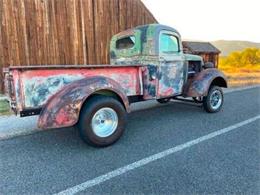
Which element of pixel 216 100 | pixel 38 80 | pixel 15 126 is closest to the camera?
pixel 38 80

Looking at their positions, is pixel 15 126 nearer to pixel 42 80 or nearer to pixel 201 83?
pixel 42 80

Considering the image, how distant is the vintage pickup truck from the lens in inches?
144

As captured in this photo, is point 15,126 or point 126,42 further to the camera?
point 126,42

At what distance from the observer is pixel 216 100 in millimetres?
6645

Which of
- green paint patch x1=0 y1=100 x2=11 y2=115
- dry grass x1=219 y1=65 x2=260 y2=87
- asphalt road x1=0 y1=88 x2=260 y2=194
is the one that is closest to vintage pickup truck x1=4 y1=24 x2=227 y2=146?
asphalt road x1=0 y1=88 x2=260 y2=194

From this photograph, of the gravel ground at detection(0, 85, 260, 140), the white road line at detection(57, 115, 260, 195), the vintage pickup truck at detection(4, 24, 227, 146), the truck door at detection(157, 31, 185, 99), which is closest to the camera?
the white road line at detection(57, 115, 260, 195)

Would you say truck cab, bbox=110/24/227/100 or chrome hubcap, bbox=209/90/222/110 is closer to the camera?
truck cab, bbox=110/24/227/100

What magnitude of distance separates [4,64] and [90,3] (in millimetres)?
4599

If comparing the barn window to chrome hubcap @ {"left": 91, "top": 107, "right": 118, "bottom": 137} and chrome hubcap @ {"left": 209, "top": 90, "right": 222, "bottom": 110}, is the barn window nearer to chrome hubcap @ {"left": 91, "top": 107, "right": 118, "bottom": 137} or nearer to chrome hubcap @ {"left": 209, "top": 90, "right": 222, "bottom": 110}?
chrome hubcap @ {"left": 91, "top": 107, "right": 118, "bottom": 137}

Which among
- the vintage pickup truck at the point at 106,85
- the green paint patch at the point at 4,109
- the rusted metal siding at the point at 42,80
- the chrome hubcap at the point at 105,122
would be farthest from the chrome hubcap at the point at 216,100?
the green paint patch at the point at 4,109

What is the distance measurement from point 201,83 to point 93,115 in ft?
11.0

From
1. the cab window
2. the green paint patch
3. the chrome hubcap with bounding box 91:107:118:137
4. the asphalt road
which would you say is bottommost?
the asphalt road

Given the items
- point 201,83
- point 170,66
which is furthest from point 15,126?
point 201,83

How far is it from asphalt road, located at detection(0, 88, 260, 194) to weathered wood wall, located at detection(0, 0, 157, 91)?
5.68m
